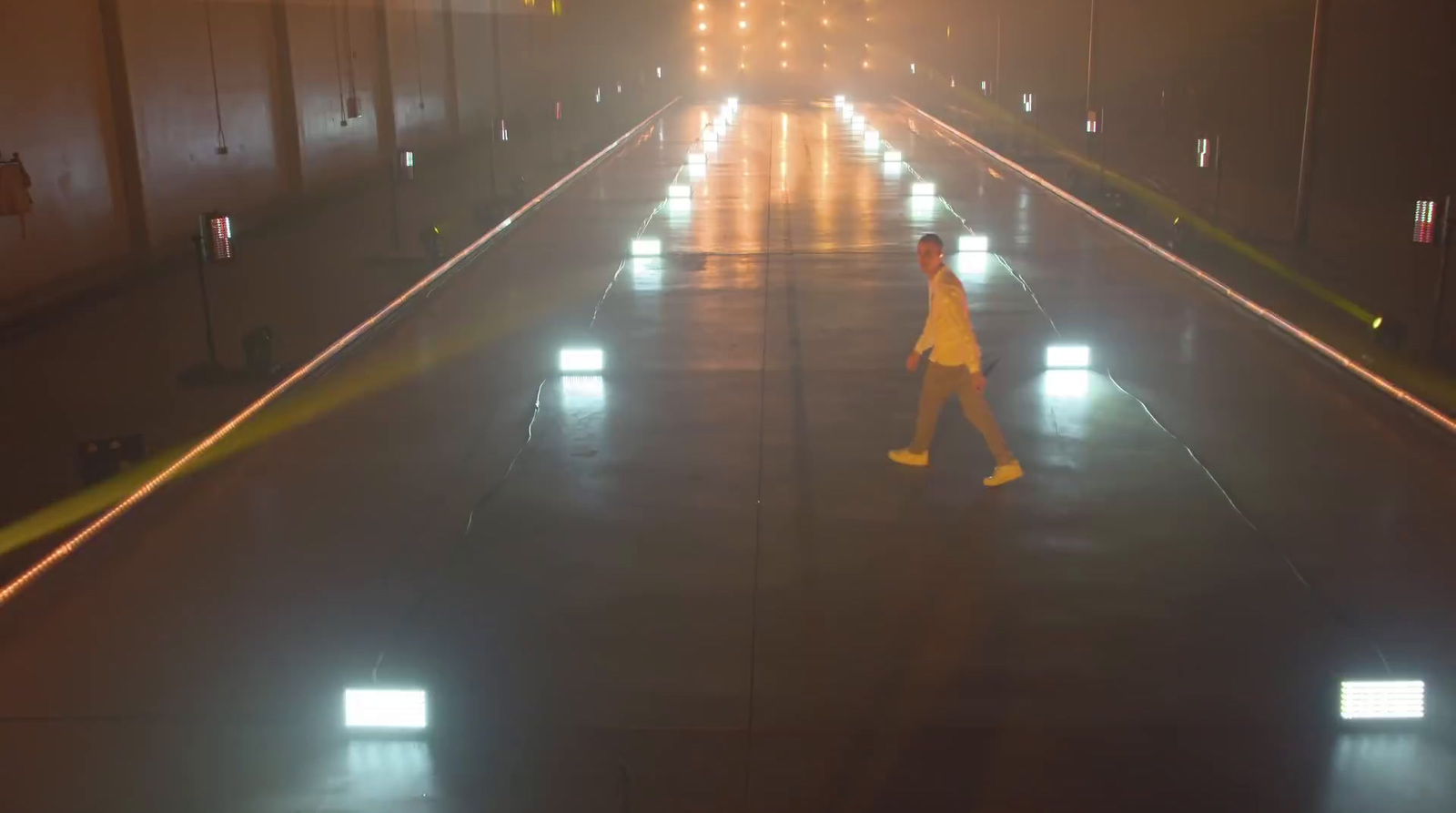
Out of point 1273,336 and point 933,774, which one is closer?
point 933,774

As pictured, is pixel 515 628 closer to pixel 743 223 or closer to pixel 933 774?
pixel 933 774

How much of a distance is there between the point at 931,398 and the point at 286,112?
1983cm

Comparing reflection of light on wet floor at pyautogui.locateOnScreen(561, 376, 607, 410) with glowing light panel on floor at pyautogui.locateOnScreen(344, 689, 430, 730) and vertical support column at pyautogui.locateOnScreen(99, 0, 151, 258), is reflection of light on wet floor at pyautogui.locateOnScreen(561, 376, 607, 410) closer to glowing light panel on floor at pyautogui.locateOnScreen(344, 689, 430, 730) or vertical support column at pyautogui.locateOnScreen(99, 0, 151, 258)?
glowing light panel on floor at pyautogui.locateOnScreen(344, 689, 430, 730)

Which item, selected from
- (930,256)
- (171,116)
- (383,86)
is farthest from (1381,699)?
(383,86)

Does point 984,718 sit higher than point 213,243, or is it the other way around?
point 213,243

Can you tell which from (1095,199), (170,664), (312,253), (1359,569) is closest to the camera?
(170,664)

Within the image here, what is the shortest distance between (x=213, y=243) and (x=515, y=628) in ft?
25.3

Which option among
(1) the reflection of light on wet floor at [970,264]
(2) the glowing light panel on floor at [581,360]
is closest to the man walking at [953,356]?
(2) the glowing light panel on floor at [581,360]

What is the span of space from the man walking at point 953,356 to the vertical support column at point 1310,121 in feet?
38.7

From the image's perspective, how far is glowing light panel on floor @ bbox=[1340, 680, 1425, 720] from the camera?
6066 mm

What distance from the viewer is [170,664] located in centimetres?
698

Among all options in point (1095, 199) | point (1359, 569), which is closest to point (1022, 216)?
point (1095, 199)

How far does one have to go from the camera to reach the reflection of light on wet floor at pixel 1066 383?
12.1 m

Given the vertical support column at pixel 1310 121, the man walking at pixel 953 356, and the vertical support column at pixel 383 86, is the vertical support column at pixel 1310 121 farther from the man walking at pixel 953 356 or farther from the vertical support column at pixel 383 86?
the vertical support column at pixel 383 86
